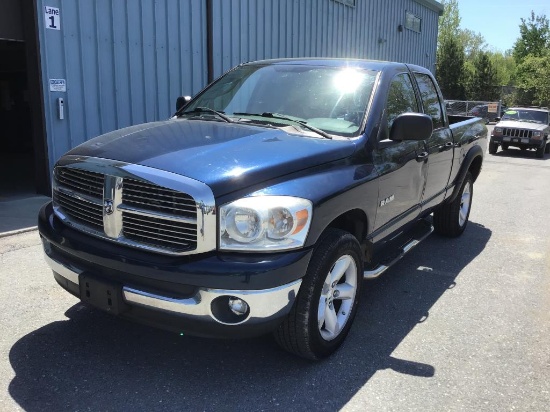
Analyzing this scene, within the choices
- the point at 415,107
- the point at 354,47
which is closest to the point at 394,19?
the point at 354,47

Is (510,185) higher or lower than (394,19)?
Answer: lower

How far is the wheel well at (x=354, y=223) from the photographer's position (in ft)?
10.9

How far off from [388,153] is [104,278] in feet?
7.04

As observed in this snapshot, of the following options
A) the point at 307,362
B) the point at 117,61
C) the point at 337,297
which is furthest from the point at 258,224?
the point at 117,61

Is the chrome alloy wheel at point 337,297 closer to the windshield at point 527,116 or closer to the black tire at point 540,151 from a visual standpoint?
the black tire at point 540,151

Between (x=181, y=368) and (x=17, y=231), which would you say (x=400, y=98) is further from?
(x=17, y=231)

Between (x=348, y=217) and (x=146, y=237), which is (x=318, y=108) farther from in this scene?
(x=146, y=237)

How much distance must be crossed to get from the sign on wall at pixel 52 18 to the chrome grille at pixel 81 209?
472 centimetres

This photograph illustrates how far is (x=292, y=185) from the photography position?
110 inches

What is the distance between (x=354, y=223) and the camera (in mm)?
3496

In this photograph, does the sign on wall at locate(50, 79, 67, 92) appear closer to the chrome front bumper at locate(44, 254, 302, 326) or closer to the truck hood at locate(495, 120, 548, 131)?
the chrome front bumper at locate(44, 254, 302, 326)

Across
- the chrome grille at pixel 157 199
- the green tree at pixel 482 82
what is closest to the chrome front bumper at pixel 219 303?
the chrome grille at pixel 157 199

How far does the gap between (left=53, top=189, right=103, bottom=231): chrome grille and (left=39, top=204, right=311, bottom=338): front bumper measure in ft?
0.60

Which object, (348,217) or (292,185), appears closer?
(292,185)
